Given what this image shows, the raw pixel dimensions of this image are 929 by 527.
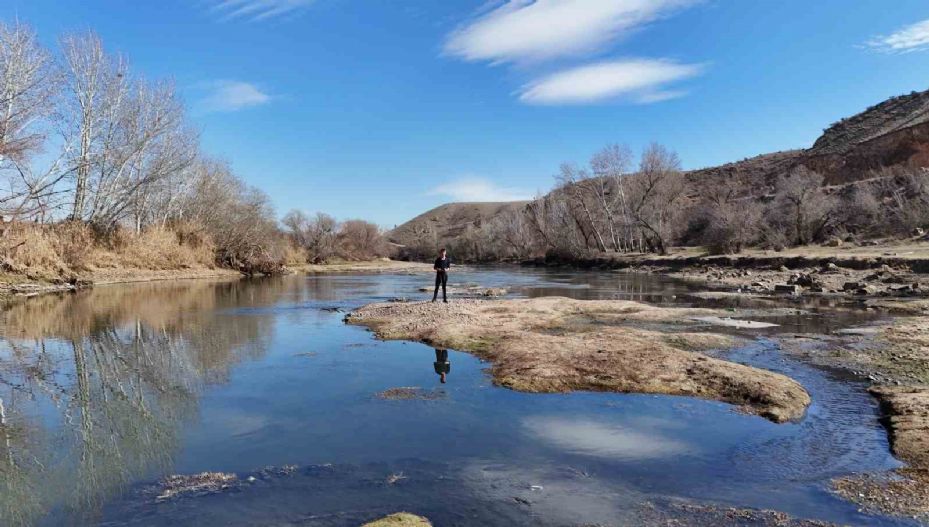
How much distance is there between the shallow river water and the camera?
562 cm

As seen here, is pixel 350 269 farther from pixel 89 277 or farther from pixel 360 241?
pixel 89 277

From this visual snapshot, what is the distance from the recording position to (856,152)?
83.1m

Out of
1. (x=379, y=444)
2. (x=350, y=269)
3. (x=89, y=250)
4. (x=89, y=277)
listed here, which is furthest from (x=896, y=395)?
(x=350, y=269)

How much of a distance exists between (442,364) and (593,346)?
12.0 ft

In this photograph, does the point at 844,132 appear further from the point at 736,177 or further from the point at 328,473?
the point at 328,473

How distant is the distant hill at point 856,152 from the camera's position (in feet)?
244

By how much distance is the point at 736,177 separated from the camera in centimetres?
11019

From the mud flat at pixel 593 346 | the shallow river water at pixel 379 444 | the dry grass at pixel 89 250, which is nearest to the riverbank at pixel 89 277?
the dry grass at pixel 89 250

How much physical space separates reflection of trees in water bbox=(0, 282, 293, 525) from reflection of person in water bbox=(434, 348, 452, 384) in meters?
4.39

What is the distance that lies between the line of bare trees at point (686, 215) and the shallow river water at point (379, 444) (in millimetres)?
45422

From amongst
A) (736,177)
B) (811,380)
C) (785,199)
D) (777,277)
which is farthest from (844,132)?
(811,380)

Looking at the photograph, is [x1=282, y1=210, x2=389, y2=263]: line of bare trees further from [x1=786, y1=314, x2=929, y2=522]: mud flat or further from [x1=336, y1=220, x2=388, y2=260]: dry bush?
[x1=786, y1=314, x2=929, y2=522]: mud flat

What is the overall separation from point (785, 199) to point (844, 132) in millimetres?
53785

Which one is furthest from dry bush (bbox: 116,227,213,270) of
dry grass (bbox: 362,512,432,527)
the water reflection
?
dry grass (bbox: 362,512,432,527)
